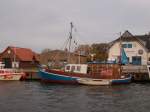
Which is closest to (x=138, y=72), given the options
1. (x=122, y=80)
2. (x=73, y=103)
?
(x=122, y=80)

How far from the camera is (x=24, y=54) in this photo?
82.3 meters

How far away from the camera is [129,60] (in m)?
69.5

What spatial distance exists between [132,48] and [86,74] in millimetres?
20806

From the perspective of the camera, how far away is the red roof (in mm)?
79856

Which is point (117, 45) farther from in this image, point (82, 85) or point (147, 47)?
point (82, 85)

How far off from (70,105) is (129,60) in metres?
40.6

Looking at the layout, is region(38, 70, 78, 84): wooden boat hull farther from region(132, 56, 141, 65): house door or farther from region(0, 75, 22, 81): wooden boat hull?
region(132, 56, 141, 65): house door

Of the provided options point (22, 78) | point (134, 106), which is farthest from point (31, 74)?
point (134, 106)

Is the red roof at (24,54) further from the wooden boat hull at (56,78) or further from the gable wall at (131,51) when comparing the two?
the wooden boat hull at (56,78)

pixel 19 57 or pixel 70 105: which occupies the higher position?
pixel 19 57

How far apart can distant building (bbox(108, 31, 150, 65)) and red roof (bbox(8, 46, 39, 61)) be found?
71.9ft

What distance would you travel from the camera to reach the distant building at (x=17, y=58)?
78.9 meters

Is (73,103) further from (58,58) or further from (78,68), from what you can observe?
(58,58)

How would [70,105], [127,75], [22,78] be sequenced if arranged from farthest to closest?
[22,78]
[127,75]
[70,105]
